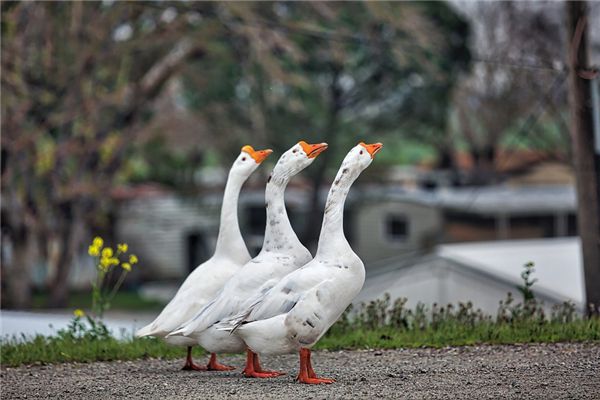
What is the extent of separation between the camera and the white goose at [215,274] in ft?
27.0

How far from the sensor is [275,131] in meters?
28.0

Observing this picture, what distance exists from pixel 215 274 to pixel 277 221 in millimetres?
772

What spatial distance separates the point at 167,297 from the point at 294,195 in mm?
5064

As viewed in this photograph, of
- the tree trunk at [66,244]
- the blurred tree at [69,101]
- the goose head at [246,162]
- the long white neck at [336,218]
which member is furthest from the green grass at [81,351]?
the tree trunk at [66,244]

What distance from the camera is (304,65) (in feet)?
98.5

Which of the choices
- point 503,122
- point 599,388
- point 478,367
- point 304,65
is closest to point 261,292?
point 478,367

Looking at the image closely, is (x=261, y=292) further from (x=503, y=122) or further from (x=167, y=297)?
(x=503, y=122)

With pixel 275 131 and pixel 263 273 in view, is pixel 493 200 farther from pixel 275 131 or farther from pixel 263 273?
pixel 263 273

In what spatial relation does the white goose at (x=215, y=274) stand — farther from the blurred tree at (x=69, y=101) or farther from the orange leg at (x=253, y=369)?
the blurred tree at (x=69, y=101)

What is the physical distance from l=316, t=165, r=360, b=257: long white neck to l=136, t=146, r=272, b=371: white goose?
42.0 inches

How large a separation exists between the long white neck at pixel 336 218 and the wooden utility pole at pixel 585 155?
5058 mm

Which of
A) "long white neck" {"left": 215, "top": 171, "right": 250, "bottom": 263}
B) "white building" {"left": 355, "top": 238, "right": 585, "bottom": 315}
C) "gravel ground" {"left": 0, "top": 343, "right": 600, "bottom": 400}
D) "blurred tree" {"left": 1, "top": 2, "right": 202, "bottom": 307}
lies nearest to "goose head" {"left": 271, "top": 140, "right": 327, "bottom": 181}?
"long white neck" {"left": 215, "top": 171, "right": 250, "bottom": 263}

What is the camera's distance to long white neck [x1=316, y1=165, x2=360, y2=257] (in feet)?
25.1

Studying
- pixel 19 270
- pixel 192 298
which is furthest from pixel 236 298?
pixel 19 270
